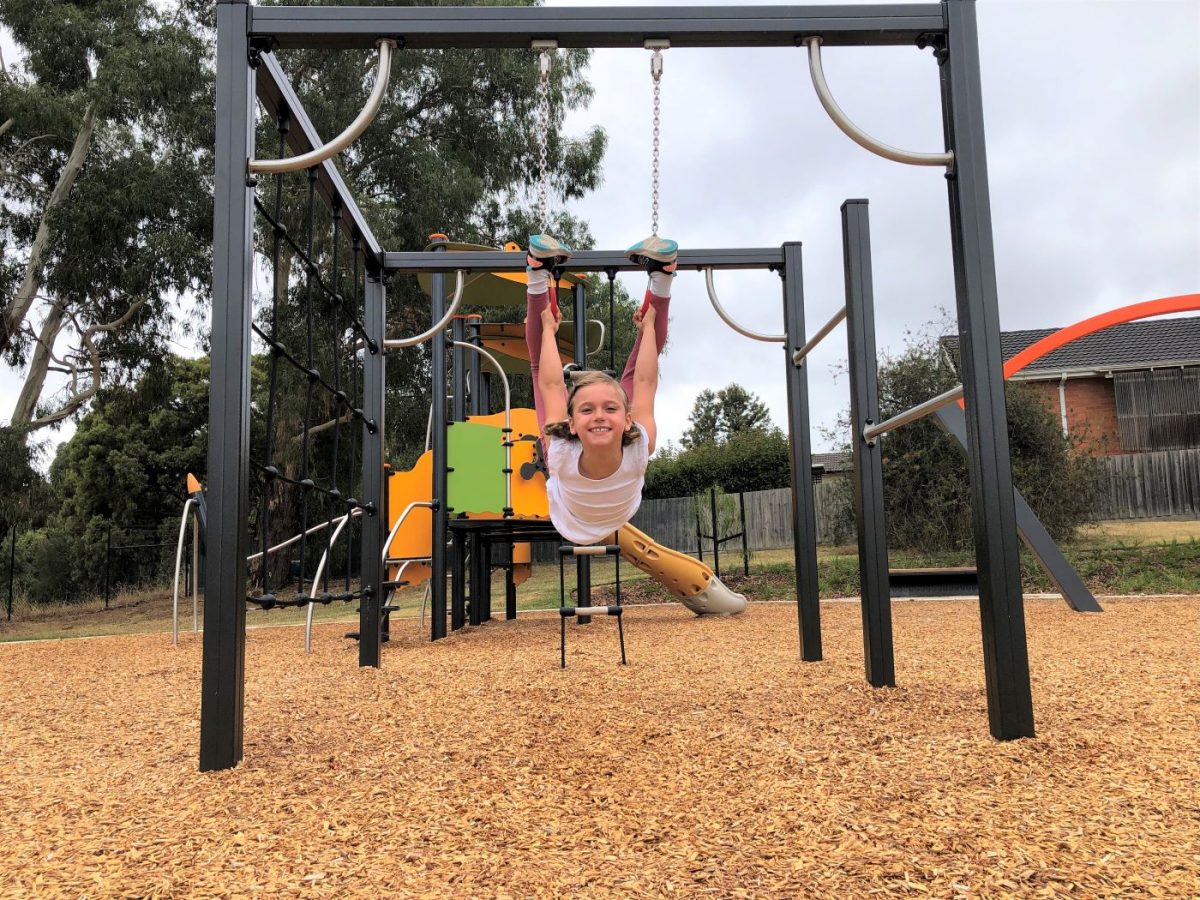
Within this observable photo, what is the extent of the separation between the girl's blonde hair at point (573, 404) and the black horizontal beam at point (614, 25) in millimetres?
1203

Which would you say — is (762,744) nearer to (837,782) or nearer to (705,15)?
(837,782)

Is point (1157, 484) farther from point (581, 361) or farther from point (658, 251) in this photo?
point (658, 251)

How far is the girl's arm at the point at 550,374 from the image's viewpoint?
10.6 ft

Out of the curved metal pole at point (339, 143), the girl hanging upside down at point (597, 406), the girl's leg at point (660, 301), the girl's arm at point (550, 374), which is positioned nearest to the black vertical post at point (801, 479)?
the girl hanging upside down at point (597, 406)

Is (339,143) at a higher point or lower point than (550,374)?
higher

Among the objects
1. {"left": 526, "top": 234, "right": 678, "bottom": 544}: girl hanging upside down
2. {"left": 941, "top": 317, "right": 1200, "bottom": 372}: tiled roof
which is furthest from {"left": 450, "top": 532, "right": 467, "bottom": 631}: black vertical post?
{"left": 941, "top": 317, "right": 1200, "bottom": 372}: tiled roof

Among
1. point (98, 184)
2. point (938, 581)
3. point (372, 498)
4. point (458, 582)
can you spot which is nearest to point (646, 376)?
point (372, 498)

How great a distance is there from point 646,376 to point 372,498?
159 cm

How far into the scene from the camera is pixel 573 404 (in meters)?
3.32

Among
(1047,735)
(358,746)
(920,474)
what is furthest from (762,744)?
(920,474)

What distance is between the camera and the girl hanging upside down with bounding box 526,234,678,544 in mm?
3246

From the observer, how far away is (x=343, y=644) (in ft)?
19.0

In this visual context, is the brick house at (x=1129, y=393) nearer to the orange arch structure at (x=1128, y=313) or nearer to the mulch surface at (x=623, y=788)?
the orange arch structure at (x=1128, y=313)

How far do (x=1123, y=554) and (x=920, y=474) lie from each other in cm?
243
